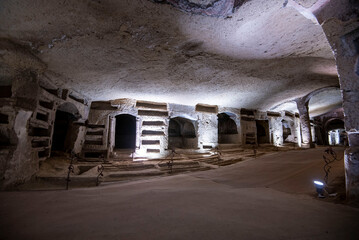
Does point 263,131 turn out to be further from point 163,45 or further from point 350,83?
point 163,45

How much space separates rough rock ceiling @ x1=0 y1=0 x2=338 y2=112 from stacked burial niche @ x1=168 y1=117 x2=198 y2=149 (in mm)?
6297

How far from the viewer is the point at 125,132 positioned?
45.0 feet

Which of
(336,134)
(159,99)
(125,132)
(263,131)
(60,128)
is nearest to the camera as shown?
(60,128)

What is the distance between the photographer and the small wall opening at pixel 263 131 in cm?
1287

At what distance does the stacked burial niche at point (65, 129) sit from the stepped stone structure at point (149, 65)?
2.1 inches

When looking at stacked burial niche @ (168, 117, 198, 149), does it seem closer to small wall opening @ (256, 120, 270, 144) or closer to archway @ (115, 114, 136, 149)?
archway @ (115, 114, 136, 149)

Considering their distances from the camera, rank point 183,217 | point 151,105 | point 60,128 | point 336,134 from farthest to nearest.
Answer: point 336,134 → point 151,105 → point 60,128 → point 183,217

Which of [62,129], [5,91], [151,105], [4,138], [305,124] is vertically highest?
[151,105]

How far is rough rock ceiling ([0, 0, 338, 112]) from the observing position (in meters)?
3.12

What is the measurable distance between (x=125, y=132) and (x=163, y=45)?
1079 cm

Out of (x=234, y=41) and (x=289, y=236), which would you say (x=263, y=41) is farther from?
(x=289, y=236)

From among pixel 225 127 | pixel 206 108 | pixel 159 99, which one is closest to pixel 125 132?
pixel 159 99

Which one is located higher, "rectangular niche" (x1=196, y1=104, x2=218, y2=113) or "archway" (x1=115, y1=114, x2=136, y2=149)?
"rectangular niche" (x1=196, y1=104, x2=218, y2=113)

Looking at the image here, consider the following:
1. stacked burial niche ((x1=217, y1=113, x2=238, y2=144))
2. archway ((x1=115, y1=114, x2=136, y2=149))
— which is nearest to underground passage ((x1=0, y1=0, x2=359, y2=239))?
archway ((x1=115, y1=114, x2=136, y2=149))
